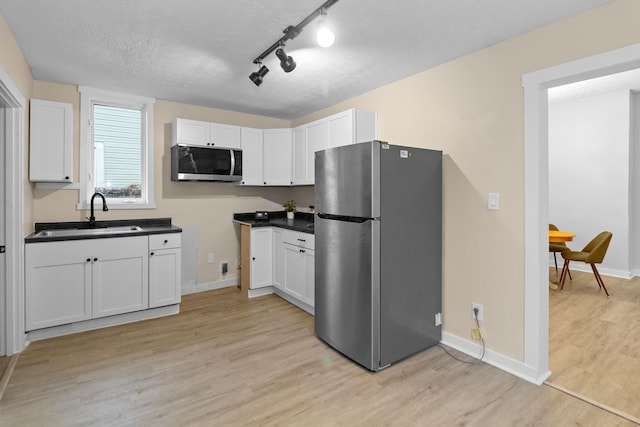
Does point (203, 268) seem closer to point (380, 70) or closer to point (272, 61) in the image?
point (272, 61)

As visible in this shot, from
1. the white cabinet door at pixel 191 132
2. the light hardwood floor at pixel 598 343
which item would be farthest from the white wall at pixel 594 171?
the white cabinet door at pixel 191 132

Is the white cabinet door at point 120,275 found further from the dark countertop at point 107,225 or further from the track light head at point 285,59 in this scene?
the track light head at point 285,59

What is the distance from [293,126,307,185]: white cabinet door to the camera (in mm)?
4133

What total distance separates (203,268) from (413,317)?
2796 mm

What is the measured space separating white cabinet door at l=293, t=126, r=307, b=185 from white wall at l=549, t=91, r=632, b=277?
4.26 m

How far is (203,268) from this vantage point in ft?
13.9

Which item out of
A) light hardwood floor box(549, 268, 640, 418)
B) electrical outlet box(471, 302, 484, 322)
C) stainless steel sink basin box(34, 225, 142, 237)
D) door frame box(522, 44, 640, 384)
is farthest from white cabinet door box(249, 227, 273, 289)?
light hardwood floor box(549, 268, 640, 418)

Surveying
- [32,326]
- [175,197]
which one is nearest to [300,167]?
[175,197]

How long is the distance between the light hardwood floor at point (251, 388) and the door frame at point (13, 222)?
0.21 m

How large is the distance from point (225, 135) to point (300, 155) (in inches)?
37.6

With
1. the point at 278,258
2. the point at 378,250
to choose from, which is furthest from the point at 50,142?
the point at 378,250

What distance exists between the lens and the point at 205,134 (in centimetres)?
389

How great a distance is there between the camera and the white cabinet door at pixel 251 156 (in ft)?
13.8

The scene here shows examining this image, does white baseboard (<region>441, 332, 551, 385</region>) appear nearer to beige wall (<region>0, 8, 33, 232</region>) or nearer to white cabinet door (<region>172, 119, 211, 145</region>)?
white cabinet door (<region>172, 119, 211, 145</region>)
